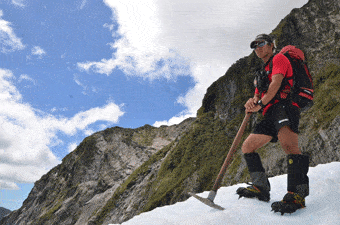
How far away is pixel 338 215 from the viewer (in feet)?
9.78

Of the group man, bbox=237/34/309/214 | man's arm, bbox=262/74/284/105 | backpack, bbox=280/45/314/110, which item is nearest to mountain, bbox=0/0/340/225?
man, bbox=237/34/309/214

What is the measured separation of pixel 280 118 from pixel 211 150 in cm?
2889

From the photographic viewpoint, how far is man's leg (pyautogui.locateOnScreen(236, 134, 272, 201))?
434cm

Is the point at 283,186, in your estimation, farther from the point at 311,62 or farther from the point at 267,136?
the point at 311,62

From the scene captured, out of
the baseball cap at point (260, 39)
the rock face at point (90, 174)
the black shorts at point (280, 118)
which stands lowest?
the black shorts at point (280, 118)

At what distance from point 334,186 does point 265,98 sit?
78.2 inches

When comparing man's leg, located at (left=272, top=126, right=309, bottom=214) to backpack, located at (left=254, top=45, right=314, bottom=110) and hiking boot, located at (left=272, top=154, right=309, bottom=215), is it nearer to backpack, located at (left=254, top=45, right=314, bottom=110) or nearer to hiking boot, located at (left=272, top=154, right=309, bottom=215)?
hiking boot, located at (left=272, top=154, right=309, bottom=215)

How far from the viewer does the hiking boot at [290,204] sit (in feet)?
11.2

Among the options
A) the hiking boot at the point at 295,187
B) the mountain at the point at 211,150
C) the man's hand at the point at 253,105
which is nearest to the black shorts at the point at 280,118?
the man's hand at the point at 253,105

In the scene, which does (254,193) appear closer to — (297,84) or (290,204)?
(290,204)

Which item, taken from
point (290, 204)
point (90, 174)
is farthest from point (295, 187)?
point (90, 174)

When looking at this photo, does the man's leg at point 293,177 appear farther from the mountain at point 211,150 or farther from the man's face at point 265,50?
the mountain at point 211,150

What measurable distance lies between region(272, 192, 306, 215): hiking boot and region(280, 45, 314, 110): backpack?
1.57 m

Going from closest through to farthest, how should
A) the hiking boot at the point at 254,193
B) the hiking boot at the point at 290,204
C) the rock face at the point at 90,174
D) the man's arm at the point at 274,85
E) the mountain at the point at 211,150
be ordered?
1. the hiking boot at the point at 290,204
2. the man's arm at the point at 274,85
3. the hiking boot at the point at 254,193
4. the mountain at the point at 211,150
5. the rock face at the point at 90,174
